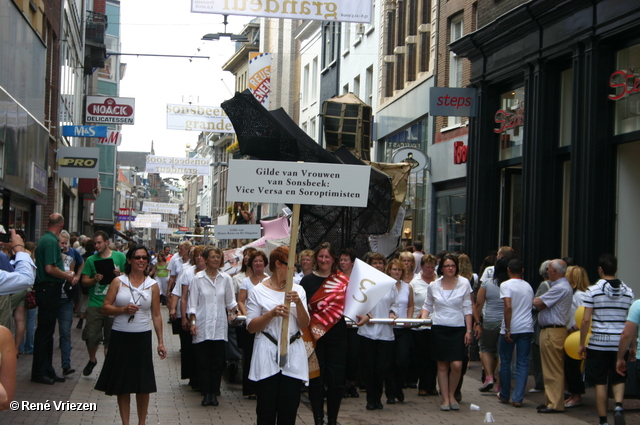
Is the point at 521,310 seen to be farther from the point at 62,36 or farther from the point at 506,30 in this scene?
the point at 62,36

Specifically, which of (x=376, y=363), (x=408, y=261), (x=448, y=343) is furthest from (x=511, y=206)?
(x=376, y=363)

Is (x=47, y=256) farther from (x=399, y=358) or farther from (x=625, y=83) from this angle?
(x=625, y=83)

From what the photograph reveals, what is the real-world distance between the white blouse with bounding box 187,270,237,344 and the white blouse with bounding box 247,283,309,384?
12.2 feet

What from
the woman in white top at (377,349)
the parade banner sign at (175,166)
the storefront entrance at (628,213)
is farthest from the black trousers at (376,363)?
the parade banner sign at (175,166)

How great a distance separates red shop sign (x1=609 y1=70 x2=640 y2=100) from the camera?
13086 millimetres

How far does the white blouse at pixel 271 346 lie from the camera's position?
6.82 metres

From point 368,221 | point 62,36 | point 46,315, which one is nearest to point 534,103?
point 368,221

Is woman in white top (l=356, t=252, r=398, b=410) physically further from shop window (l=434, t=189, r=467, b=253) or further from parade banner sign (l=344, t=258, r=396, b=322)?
shop window (l=434, t=189, r=467, b=253)

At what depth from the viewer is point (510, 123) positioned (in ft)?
57.4

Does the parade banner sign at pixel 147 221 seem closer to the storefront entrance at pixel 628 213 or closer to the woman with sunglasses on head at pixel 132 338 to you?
the storefront entrance at pixel 628 213

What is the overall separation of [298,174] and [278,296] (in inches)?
38.9

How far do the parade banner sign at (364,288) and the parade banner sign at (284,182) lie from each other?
1.97 metres

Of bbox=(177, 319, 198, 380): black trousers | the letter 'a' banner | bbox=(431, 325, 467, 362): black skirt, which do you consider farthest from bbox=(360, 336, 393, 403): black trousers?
the letter 'a' banner

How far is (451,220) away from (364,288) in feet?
45.0
